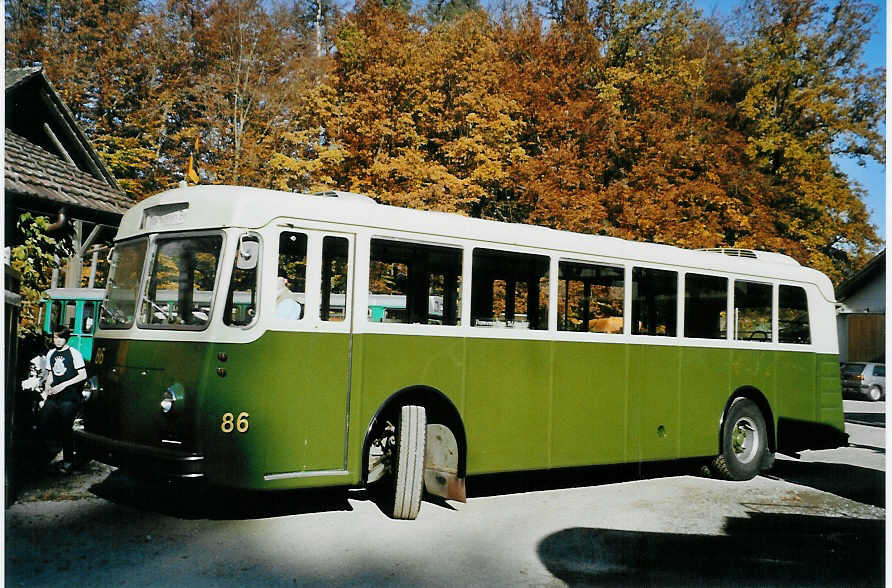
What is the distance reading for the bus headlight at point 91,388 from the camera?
7418 mm

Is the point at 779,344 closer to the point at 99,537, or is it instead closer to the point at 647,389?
the point at 647,389

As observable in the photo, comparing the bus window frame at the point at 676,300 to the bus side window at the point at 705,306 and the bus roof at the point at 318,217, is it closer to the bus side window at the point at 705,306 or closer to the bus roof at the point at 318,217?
the bus side window at the point at 705,306

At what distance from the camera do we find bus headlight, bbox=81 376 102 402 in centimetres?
742

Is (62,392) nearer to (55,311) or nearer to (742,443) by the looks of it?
(742,443)

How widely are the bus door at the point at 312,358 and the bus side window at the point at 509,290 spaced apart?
1470 millimetres

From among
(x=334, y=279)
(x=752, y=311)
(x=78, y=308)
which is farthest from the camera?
(x=78, y=308)

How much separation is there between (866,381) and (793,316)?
2244 cm

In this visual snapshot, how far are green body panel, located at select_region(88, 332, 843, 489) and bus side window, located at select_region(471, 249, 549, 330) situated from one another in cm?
27

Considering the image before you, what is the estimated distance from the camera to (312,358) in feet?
22.9

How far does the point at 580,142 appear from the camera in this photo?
91.3ft

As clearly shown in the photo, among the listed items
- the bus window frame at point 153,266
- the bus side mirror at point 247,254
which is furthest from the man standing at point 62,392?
the bus side mirror at point 247,254

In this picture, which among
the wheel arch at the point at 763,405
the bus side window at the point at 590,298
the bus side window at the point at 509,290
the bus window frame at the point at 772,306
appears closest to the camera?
the bus side window at the point at 509,290

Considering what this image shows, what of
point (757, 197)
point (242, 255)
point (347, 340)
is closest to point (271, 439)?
point (347, 340)

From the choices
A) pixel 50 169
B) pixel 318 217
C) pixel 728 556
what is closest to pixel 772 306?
pixel 728 556
